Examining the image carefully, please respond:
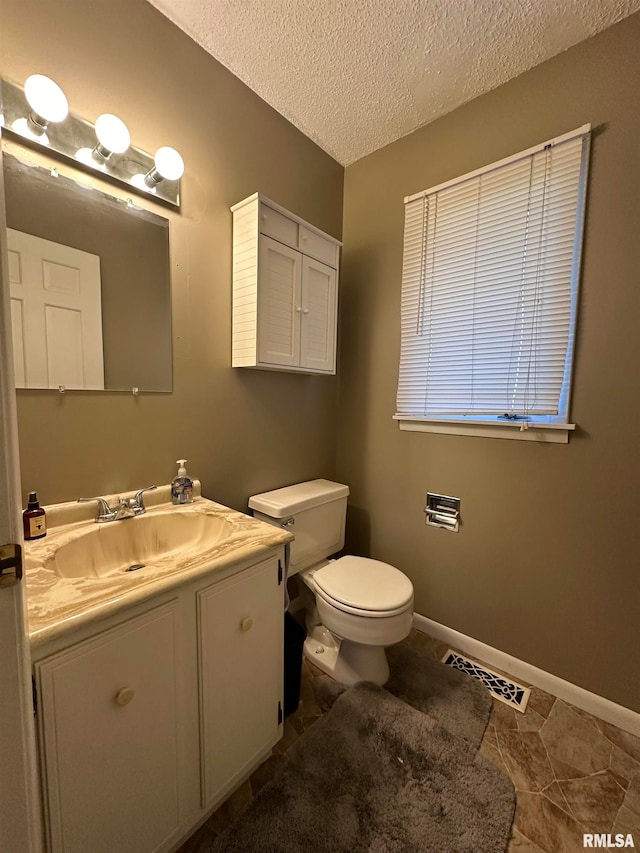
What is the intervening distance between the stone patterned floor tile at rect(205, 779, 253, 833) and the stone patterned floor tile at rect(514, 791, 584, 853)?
0.80 metres

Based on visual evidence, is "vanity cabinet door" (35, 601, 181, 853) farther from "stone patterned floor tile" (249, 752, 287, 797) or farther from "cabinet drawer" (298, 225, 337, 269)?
"cabinet drawer" (298, 225, 337, 269)

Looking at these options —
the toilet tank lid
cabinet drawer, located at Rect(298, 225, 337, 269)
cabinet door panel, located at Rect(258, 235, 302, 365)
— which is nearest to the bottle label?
the toilet tank lid

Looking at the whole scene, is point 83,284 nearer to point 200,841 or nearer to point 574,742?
point 200,841


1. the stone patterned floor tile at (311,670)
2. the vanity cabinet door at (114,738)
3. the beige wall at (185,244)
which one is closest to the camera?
the vanity cabinet door at (114,738)

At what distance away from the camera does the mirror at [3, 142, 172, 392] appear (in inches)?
39.2

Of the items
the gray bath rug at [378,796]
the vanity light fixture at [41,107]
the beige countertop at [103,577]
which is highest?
the vanity light fixture at [41,107]

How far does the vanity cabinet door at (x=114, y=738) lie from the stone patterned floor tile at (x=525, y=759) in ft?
3.49

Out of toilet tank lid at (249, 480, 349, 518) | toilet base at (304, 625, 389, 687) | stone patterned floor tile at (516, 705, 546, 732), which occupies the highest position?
toilet tank lid at (249, 480, 349, 518)

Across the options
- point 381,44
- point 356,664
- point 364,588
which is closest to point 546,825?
point 356,664

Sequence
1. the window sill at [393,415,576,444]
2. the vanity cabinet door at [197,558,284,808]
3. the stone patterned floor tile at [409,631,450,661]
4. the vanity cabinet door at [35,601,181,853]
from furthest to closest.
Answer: the stone patterned floor tile at [409,631,450,661] < the window sill at [393,415,576,444] < the vanity cabinet door at [197,558,284,808] < the vanity cabinet door at [35,601,181,853]

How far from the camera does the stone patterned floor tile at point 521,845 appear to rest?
955mm

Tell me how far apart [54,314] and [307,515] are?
4.05 feet

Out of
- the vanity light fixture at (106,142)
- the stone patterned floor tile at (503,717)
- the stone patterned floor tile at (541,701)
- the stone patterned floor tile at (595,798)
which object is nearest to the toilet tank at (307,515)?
the stone patterned floor tile at (503,717)

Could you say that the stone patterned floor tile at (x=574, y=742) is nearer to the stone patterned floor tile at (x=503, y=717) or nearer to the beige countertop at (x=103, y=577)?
the stone patterned floor tile at (x=503, y=717)
